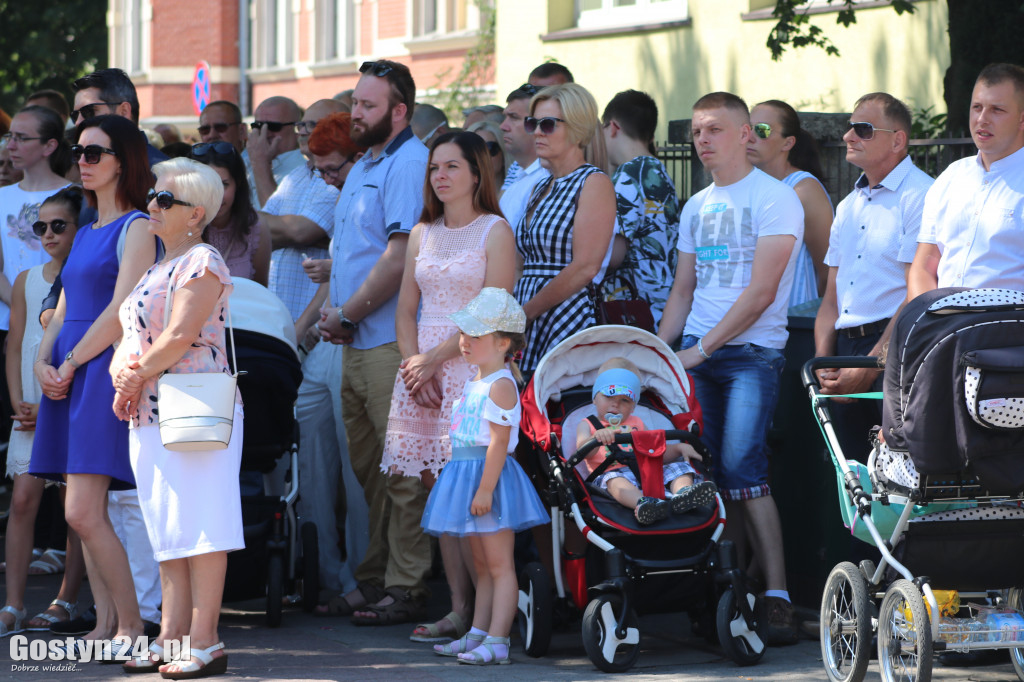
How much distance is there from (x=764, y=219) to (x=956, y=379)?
194 centimetres

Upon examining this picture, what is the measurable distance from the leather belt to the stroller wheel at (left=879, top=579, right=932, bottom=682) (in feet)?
4.93

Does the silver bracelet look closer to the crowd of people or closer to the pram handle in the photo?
the crowd of people

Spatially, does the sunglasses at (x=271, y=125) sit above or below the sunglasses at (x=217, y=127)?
below

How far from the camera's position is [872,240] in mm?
6508

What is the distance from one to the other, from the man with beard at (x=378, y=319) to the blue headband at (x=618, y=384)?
119 cm

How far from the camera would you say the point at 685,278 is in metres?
7.21

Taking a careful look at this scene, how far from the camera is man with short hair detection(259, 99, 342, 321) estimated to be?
8.25 metres

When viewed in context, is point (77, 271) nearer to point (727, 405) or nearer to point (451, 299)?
point (451, 299)

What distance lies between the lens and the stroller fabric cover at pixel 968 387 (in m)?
4.91

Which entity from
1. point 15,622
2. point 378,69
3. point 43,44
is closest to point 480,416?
point 378,69

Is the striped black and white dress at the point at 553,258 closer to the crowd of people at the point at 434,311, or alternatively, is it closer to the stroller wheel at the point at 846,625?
the crowd of people at the point at 434,311

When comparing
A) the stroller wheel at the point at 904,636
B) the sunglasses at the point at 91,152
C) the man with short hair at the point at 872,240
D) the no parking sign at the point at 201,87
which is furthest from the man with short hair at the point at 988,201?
the no parking sign at the point at 201,87

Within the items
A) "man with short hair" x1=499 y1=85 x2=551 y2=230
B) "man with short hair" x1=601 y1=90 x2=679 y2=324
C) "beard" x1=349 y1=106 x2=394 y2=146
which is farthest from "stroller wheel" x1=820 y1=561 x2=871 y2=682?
"beard" x1=349 y1=106 x2=394 y2=146

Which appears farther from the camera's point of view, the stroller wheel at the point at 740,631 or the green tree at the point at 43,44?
the green tree at the point at 43,44
